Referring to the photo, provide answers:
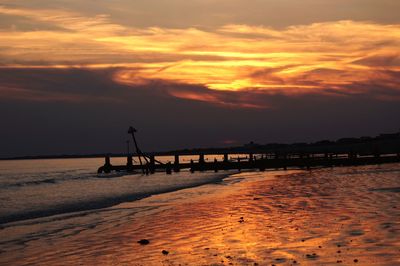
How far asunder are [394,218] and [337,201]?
20.4 feet

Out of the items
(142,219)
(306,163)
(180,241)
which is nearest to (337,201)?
(142,219)

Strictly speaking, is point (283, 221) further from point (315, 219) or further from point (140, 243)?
point (140, 243)

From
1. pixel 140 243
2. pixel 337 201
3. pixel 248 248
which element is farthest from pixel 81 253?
pixel 337 201

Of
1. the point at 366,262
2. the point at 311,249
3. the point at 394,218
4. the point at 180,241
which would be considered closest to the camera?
the point at 366,262

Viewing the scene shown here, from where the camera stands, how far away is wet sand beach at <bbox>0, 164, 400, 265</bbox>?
1170cm

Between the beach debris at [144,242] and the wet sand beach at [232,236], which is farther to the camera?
the beach debris at [144,242]

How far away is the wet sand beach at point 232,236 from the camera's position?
11695mm

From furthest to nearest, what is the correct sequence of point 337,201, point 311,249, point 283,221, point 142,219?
point 337,201 < point 142,219 < point 283,221 < point 311,249

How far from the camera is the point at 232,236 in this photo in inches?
579

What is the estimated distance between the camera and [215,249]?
12867mm

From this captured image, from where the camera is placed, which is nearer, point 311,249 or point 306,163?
point 311,249

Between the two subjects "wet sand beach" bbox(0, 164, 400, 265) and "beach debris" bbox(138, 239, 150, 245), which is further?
"beach debris" bbox(138, 239, 150, 245)

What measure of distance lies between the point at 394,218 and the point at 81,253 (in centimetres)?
900

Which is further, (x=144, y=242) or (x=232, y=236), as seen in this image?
(x=232, y=236)
